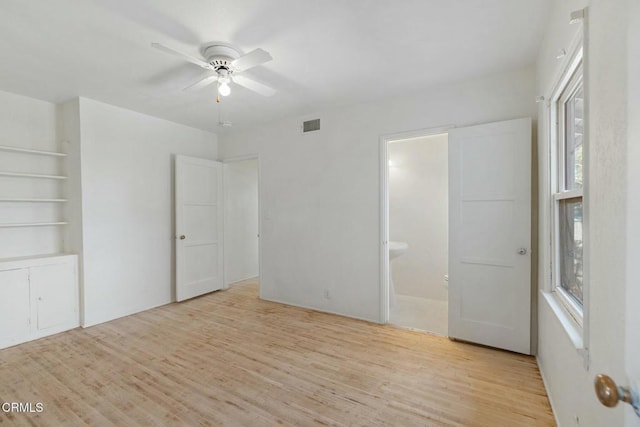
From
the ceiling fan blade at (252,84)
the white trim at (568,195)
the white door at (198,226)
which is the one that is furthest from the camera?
the white door at (198,226)

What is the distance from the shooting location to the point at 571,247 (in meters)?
1.81

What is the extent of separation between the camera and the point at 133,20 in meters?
1.98

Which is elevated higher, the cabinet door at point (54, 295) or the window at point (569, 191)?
the window at point (569, 191)

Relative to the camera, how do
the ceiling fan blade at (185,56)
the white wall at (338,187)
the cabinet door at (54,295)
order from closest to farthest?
the ceiling fan blade at (185,56)
the white wall at (338,187)
the cabinet door at (54,295)

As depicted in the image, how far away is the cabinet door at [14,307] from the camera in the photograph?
2.90 meters

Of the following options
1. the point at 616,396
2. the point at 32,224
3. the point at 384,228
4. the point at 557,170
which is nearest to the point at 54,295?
the point at 32,224

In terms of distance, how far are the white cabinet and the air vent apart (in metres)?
3.09

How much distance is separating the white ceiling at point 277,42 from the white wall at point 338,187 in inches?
9.4

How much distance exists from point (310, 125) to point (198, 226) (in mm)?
2228

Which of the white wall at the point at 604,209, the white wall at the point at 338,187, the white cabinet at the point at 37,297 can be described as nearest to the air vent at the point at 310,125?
the white wall at the point at 338,187

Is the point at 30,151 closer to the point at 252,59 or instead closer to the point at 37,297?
the point at 37,297

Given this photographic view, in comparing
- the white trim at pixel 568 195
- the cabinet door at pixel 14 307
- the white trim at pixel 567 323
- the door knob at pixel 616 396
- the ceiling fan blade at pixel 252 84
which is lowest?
the cabinet door at pixel 14 307

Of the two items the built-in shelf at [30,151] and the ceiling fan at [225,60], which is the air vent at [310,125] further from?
the built-in shelf at [30,151]

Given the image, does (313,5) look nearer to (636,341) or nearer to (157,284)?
(636,341)
